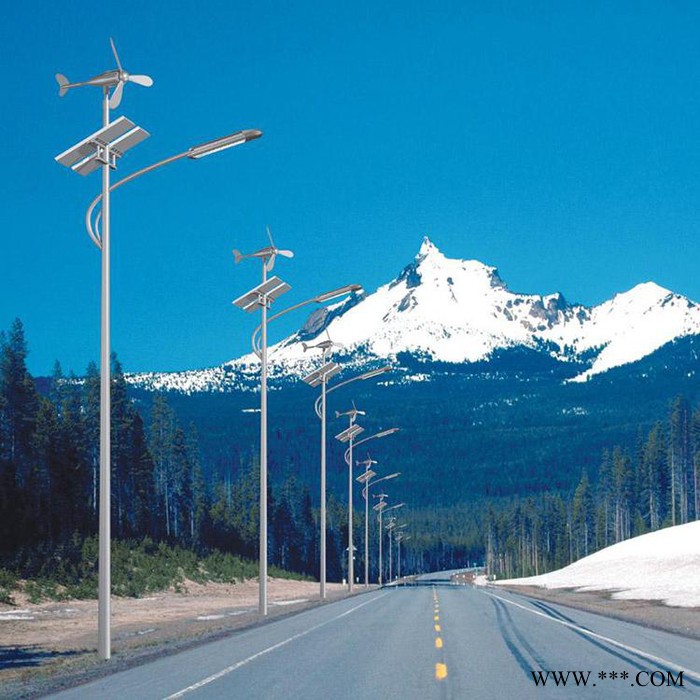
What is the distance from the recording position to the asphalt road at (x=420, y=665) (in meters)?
15.4

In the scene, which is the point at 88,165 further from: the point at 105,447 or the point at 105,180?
the point at 105,447

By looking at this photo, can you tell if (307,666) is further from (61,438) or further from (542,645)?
(61,438)

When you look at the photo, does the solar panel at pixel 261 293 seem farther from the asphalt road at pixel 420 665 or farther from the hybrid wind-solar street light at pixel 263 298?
the asphalt road at pixel 420 665

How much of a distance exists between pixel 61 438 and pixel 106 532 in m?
67.8

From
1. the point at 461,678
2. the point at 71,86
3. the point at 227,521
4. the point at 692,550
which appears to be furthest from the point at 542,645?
the point at 227,521

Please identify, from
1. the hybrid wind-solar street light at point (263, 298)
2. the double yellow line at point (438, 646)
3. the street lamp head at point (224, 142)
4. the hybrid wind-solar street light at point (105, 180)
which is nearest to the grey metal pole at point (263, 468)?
the hybrid wind-solar street light at point (263, 298)

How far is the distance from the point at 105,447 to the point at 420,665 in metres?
7.18

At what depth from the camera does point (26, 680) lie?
1827cm

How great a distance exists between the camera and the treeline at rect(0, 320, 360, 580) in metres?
75.4

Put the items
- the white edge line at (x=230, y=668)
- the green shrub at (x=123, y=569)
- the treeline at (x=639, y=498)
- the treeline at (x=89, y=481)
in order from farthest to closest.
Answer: the treeline at (x=639, y=498) < the treeline at (x=89, y=481) < the green shrub at (x=123, y=569) < the white edge line at (x=230, y=668)

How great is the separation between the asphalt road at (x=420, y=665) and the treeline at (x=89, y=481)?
40.0 m

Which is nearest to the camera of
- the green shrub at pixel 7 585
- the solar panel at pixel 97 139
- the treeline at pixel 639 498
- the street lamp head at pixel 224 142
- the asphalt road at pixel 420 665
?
the asphalt road at pixel 420 665

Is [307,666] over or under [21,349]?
under

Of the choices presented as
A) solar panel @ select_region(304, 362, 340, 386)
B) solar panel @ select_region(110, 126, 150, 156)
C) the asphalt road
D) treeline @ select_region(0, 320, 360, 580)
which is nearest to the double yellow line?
the asphalt road
